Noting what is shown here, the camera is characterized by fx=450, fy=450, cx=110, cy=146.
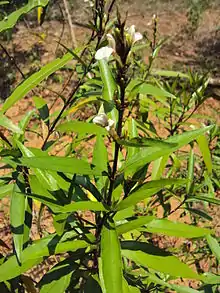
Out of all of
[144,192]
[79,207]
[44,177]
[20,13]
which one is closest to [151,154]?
[144,192]

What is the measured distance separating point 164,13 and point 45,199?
613 cm

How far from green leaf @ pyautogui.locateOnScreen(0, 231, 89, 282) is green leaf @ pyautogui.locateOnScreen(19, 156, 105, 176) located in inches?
9.2

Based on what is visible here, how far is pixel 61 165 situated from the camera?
102 cm

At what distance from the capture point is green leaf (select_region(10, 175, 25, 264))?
1127 mm

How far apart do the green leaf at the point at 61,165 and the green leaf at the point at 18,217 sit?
0.19 metres

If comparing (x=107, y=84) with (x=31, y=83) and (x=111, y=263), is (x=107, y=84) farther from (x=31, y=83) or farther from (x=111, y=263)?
(x=111, y=263)

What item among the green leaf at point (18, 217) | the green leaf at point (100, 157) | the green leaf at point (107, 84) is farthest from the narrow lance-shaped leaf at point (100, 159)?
the green leaf at point (18, 217)

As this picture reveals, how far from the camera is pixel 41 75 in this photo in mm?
1303

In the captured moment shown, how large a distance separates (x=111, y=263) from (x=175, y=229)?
0.24 m

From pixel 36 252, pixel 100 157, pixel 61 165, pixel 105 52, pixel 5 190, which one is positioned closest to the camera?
pixel 105 52

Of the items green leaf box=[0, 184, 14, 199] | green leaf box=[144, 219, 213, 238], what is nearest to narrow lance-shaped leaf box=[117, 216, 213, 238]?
green leaf box=[144, 219, 213, 238]

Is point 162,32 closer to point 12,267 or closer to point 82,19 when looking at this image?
point 82,19

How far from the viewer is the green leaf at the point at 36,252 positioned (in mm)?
1138

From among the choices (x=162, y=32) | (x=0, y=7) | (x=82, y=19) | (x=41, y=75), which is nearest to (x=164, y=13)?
(x=162, y=32)
